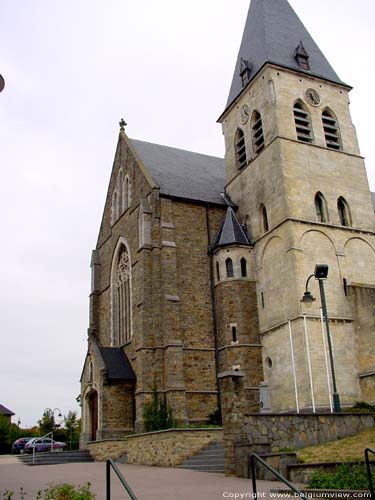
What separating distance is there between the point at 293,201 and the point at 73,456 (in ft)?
51.7

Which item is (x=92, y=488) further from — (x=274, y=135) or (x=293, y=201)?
(x=274, y=135)

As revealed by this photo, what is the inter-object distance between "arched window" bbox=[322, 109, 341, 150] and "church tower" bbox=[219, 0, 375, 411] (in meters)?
0.06

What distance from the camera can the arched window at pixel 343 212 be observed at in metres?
27.7

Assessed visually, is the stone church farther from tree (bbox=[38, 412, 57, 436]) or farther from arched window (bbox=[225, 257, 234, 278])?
tree (bbox=[38, 412, 57, 436])

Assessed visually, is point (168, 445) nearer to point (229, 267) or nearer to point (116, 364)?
point (116, 364)

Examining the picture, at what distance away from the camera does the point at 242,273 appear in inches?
→ 1101

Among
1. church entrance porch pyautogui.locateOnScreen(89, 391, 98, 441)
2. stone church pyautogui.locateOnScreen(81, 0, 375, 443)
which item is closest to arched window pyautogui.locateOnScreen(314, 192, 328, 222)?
stone church pyautogui.locateOnScreen(81, 0, 375, 443)

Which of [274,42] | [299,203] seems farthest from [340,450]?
[274,42]

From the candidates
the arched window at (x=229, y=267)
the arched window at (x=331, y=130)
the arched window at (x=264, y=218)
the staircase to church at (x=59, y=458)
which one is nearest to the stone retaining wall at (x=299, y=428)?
the arched window at (x=229, y=267)

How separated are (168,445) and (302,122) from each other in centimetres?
1799

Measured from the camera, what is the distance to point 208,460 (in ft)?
A: 61.6

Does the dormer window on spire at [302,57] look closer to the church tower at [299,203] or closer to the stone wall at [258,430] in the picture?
the church tower at [299,203]

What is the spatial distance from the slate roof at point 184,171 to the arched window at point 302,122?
5.64 metres

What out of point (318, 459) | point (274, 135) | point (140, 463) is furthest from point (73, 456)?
point (274, 135)
